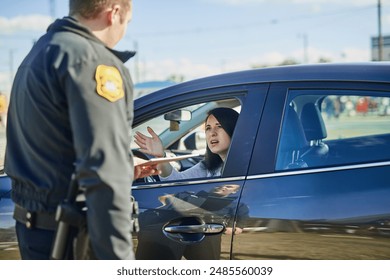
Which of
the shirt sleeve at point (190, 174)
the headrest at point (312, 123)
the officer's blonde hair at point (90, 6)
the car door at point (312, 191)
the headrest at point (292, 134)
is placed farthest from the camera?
the shirt sleeve at point (190, 174)

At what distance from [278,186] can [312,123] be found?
562 mm

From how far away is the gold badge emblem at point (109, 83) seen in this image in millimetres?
1573

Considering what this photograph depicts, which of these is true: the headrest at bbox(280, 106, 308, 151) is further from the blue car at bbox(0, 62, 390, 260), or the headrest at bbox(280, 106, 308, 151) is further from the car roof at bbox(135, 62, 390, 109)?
the car roof at bbox(135, 62, 390, 109)

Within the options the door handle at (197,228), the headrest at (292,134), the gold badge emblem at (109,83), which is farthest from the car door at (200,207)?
the gold badge emblem at (109,83)

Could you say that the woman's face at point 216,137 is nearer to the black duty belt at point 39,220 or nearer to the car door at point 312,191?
the car door at point 312,191

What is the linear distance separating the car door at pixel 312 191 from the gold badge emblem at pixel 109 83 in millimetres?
796

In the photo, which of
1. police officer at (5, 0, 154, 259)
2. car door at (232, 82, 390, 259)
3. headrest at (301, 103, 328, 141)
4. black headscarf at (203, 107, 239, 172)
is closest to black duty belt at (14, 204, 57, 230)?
police officer at (5, 0, 154, 259)

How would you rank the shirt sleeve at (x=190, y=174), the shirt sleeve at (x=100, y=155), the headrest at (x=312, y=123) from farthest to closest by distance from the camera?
the shirt sleeve at (x=190, y=174) → the headrest at (x=312, y=123) → the shirt sleeve at (x=100, y=155)

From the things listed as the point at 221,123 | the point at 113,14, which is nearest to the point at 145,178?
the point at 221,123

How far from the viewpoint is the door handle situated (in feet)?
7.27

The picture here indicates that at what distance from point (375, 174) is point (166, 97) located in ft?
3.09

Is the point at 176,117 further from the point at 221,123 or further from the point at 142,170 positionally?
the point at 142,170
